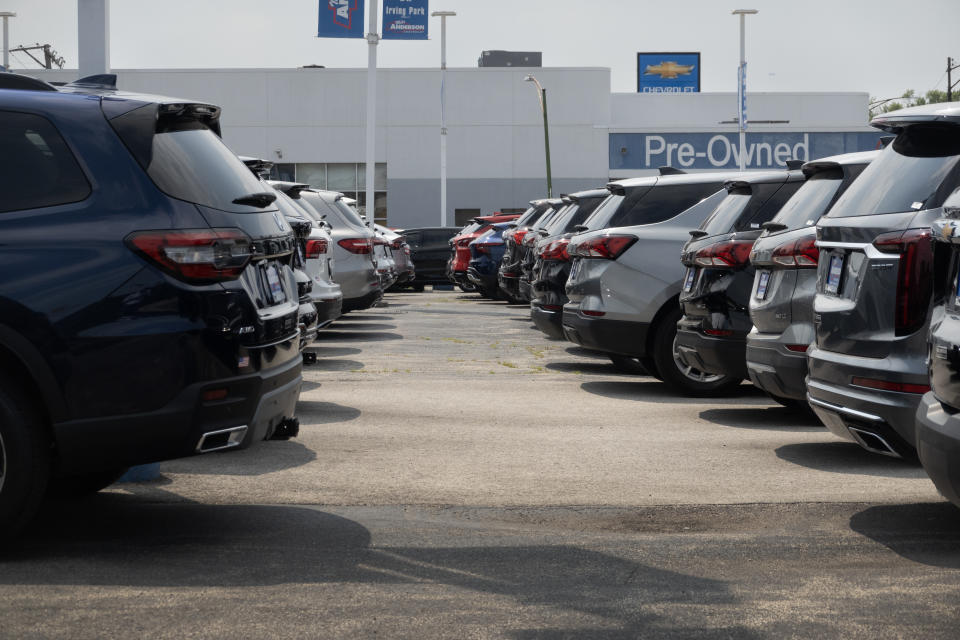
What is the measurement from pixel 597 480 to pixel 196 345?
2.75m

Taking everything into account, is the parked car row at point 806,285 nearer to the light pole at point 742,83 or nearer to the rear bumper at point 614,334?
the rear bumper at point 614,334

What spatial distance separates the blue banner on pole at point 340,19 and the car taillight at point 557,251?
A: 21.4 metres

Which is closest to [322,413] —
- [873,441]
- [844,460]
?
[844,460]

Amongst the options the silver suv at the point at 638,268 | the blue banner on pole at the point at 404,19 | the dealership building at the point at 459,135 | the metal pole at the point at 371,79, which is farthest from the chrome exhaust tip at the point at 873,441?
the dealership building at the point at 459,135

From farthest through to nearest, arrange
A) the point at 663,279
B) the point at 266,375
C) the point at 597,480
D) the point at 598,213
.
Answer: the point at 598,213 → the point at 663,279 → the point at 597,480 → the point at 266,375

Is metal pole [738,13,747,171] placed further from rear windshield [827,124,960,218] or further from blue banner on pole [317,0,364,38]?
rear windshield [827,124,960,218]

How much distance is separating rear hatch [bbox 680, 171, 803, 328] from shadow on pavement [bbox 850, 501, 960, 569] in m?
3.05

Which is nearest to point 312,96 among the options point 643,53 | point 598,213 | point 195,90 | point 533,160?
point 195,90

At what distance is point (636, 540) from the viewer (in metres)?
5.77

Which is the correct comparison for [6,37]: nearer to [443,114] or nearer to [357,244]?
[443,114]

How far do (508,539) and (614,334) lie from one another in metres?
5.81

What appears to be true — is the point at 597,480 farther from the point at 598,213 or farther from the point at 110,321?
the point at 598,213

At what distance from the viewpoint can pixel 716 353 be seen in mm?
9469

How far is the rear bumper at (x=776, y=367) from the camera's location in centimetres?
782
